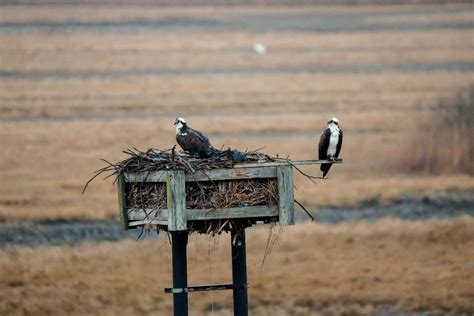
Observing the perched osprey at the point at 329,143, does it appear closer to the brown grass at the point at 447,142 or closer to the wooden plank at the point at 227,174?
the wooden plank at the point at 227,174

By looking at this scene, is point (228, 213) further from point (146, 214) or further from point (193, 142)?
point (193, 142)

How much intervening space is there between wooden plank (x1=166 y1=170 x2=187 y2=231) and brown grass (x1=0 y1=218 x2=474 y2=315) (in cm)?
761

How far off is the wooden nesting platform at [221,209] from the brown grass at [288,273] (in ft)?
24.3

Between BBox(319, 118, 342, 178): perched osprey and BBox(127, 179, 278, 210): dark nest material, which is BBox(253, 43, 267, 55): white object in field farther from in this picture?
BBox(127, 179, 278, 210): dark nest material

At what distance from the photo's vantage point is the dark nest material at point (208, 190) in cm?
1226

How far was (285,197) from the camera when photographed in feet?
40.4

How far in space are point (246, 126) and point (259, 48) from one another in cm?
914

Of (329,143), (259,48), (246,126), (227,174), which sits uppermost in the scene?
(259,48)

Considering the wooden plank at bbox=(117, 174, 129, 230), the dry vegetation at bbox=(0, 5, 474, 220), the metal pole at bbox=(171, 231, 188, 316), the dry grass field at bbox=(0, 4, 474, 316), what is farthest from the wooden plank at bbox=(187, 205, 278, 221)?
the dry vegetation at bbox=(0, 5, 474, 220)

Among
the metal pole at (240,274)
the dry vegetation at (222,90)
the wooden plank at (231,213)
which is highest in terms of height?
the dry vegetation at (222,90)

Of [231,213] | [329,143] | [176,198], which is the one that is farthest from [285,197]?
[329,143]

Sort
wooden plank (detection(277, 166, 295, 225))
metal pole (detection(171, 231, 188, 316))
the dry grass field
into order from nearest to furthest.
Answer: wooden plank (detection(277, 166, 295, 225))
metal pole (detection(171, 231, 188, 316))
the dry grass field

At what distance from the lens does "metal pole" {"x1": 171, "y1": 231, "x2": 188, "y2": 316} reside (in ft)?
41.3

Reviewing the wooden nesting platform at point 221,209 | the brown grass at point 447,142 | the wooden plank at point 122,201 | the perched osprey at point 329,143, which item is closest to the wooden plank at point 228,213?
the wooden nesting platform at point 221,209
